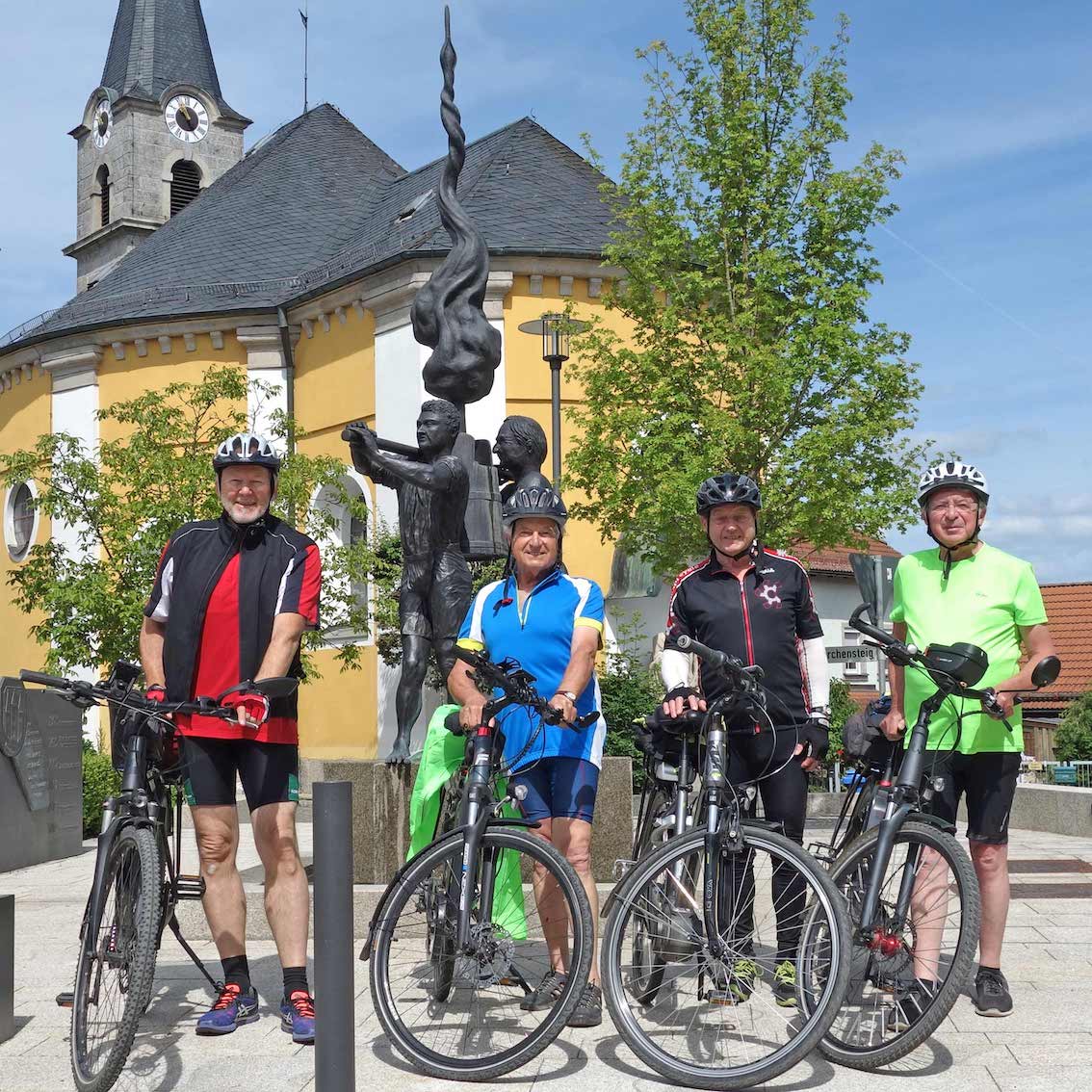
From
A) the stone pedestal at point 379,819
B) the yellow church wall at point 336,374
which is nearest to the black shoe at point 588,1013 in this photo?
the stone pedestal at point 379,819

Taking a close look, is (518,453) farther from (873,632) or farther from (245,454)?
(873,632)

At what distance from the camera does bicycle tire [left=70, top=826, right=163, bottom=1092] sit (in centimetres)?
443

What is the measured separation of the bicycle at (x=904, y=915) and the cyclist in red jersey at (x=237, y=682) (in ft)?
6.42

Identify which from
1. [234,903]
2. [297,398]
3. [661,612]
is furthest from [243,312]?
[234,903]

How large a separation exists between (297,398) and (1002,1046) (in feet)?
85.8

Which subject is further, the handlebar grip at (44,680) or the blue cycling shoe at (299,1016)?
the blue cycling shoe at (299,1016)

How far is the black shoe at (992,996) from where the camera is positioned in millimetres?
5457

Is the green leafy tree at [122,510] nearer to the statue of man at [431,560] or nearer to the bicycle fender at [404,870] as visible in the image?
the statue of man at [431,560]

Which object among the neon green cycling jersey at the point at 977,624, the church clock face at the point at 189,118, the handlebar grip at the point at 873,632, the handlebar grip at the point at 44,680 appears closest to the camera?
the handlebar grip at the point at 44,680

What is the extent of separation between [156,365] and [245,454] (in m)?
26.2

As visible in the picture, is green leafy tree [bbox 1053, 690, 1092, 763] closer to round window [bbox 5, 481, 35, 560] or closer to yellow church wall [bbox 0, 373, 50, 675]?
yellow church wall [bbox 0, 373, 50, 675]

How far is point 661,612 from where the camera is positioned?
26.6m

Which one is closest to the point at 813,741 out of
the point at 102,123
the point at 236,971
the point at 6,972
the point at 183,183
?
the point at 236,971

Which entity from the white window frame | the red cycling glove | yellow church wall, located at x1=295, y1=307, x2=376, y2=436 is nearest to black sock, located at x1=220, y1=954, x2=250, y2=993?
the red cycling glove
